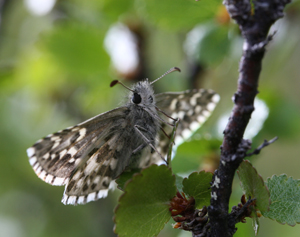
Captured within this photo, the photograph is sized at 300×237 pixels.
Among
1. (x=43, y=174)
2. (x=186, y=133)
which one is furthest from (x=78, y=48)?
(x=43, y=174)

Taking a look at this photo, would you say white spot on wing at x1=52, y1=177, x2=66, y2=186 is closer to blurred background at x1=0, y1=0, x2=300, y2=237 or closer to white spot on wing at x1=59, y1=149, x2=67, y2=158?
white spot on wing at x1=59, y1=149, x2=67, y2=158

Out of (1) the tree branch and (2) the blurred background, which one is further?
(2) the blurred background

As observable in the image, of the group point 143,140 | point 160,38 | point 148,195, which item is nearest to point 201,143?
point 143,140

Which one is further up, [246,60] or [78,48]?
[78,48]

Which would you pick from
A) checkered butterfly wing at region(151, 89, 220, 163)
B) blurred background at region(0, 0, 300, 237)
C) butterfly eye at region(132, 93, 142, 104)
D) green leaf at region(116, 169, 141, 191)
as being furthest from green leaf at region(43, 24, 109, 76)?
green leaf at region(116, 169, 141, 191)

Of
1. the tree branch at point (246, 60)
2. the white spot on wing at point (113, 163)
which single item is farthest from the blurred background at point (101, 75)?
the tree branch at point (246, 60)

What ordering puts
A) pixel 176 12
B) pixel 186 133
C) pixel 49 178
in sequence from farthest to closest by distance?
1. pixel 176 12
2. pixel 186 133
3. pixel 49 178

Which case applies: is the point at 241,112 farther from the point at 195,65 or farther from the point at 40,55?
the point at 40,55

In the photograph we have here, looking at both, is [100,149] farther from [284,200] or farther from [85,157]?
[284,200]
